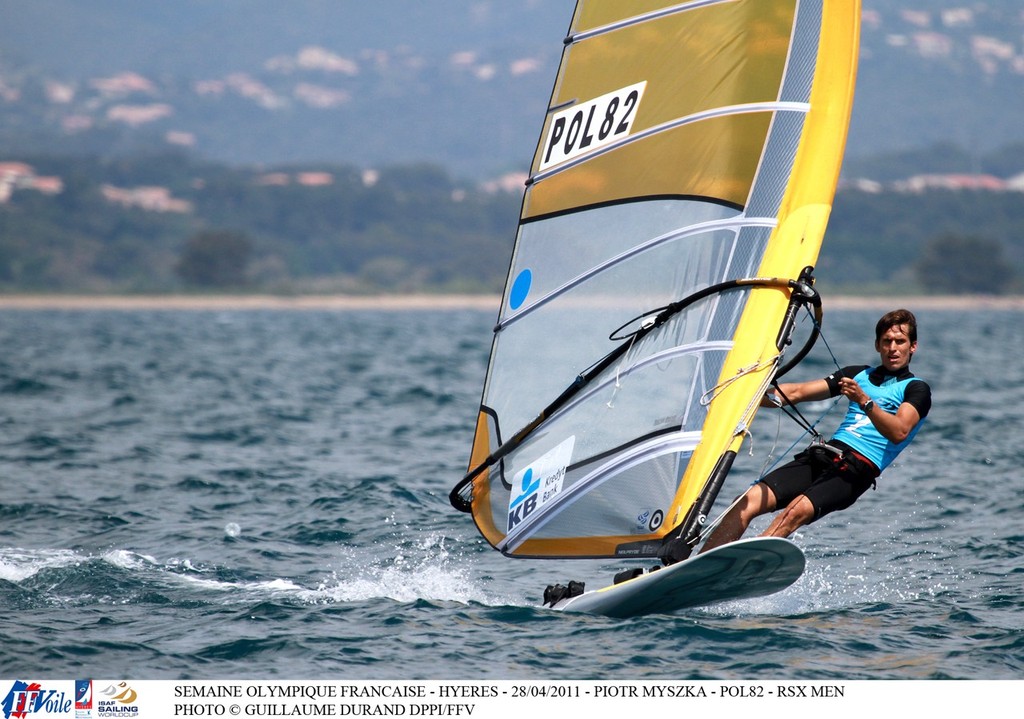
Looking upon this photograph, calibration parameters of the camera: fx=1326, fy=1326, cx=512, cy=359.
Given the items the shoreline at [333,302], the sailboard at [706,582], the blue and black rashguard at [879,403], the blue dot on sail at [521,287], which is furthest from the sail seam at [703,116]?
the shoreline at [333,302]

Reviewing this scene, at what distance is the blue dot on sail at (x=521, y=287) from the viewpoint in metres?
6.24

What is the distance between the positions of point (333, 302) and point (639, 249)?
258 ft

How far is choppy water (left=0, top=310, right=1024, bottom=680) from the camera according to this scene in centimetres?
529

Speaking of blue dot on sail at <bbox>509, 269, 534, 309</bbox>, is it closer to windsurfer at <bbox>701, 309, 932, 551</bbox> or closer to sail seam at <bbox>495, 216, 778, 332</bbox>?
sail seam at <bbox>495, 216, 778, 332</bbox>

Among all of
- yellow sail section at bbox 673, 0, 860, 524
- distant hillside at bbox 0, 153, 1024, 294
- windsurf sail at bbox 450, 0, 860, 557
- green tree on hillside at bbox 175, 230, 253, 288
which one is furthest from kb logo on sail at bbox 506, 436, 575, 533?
green tree on hillside at bbox 175, 230, 253, 288

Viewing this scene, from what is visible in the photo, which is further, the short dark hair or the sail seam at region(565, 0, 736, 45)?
the sail seam at region(565, 0, 736, 45)

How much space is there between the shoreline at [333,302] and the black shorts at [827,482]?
74.5m

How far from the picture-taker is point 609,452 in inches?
233

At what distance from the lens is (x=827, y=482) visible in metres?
5.85

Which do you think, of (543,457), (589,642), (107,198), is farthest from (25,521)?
(107,198)
